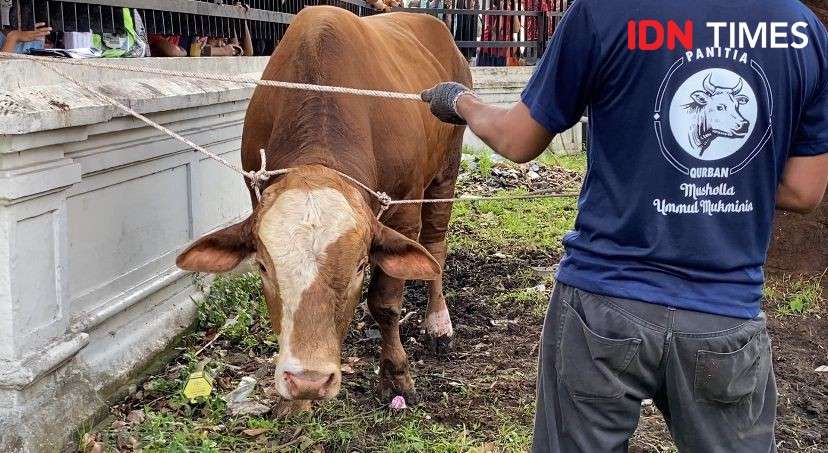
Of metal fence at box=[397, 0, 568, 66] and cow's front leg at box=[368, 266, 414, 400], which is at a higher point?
metal fence at box=[397, 0, 568, 66]

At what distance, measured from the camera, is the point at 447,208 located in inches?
225

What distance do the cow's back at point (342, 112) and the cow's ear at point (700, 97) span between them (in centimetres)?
171

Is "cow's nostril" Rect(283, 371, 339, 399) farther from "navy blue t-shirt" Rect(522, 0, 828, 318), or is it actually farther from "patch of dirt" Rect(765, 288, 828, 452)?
"patch of dirt" Rect(765, 288, 828, 452)

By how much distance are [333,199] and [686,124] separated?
1397 mm

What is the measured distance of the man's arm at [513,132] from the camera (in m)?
2.30

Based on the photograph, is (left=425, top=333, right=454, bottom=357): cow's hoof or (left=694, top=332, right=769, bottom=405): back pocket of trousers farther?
(left=425, top=333, right=454, bottom=357): cow's hoof

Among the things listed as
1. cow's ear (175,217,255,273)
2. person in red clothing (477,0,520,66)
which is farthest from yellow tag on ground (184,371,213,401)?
person in red clothing (477,0,520,66)

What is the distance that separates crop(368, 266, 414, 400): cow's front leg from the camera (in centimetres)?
430

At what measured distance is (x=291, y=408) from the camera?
3.98 meters

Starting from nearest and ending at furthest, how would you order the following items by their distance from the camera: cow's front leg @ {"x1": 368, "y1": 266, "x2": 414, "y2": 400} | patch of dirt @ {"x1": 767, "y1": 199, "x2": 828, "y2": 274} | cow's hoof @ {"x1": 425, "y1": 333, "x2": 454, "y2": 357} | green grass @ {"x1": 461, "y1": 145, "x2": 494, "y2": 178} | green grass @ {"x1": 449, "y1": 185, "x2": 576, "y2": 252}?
cow's front leg @ {"x1": 368, "y1": 266, "x2": 414, "y2": 400}, cow's hoof @ {"x1": 425, "y1": 333, "x2": 454, "y2": 357}, patch of dirt @ {"x1": 767, "y1": 199, "x2": 828, "y2": 274}, green grass @ {"x1": 449, "y1": 185, "x2": 576, "y2": 252}, green grass @ {"x1": 461, "y1": 145, "x2": 494, "y2": 178}

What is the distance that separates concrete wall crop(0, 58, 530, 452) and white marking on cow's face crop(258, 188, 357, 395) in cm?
99

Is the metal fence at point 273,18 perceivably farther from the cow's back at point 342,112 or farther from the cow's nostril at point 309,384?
the cow's nostril at point 309,384

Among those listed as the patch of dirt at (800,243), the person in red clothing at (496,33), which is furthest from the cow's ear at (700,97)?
the person in red clothing at (496,33)

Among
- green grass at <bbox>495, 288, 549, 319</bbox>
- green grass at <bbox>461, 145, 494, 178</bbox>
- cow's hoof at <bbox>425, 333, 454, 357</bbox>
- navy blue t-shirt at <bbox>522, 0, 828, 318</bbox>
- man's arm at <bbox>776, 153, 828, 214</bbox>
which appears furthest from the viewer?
green grass at <bbox>461, 145, 494, 178</bbox>
